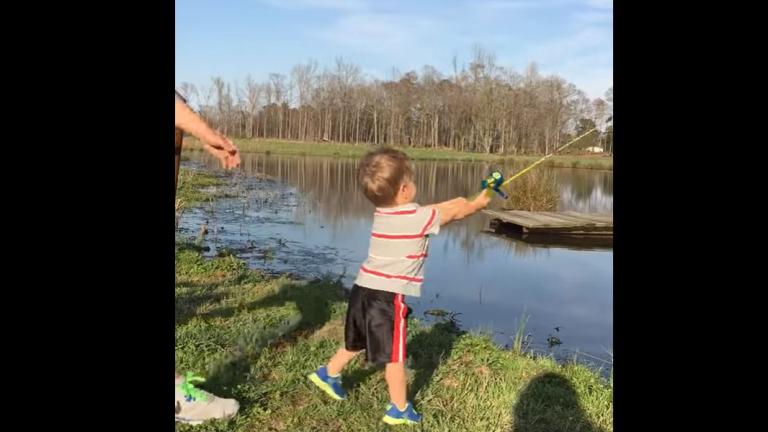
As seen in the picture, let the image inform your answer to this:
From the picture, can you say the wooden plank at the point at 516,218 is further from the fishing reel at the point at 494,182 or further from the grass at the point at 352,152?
the fishing reel at the point at 494,182

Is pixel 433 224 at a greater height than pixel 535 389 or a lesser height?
greater

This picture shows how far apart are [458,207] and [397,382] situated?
0.85 metres

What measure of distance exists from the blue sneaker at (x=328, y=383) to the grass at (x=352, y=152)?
62.8ft

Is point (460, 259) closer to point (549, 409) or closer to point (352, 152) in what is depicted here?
point (549, 409)

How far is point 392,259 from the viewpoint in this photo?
2795mm

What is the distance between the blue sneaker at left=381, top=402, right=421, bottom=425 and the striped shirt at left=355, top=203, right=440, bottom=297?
1.82 feet

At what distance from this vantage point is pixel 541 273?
354 inches

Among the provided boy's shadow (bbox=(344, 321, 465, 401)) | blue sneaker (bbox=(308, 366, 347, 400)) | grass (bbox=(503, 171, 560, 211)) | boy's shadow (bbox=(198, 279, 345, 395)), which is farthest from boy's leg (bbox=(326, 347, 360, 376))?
grass (bbox=(503, 171, 560, 211))

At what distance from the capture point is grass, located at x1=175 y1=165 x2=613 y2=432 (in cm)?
295
